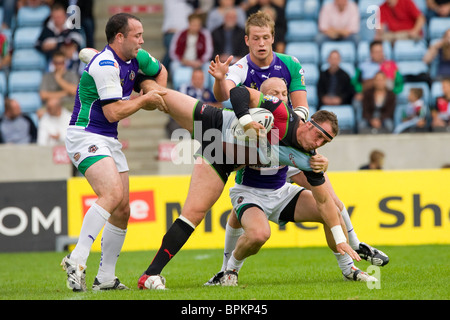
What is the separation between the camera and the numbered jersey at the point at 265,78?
25.7 ft

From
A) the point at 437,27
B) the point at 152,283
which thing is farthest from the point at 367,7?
the point at 152,283

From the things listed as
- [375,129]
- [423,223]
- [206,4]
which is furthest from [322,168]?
[206,4]

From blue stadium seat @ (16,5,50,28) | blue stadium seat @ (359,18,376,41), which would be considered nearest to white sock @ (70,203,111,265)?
blue stadium seat @ (359,18,376,41)

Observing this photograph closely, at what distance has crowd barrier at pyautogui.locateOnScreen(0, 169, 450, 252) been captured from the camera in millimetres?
11672

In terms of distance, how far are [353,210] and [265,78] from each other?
4.42 meters

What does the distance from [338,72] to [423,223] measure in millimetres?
3710

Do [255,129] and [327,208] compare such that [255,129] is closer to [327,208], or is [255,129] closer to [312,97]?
[327,208]

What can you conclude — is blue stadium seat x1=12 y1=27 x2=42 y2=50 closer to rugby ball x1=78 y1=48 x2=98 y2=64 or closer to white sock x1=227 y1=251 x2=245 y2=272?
rugby ball x1=78 y1=48 x2=98 y2=64

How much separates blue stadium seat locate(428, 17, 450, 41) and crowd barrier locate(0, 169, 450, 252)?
4.64 meters

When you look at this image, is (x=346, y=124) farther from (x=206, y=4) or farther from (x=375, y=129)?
(x=206, y=4)

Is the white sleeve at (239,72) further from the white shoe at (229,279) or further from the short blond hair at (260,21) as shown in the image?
the white shoe at (229,279)

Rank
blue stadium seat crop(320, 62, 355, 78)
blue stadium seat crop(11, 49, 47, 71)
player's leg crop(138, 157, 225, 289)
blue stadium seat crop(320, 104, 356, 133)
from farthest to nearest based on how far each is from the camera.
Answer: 1. blue stadium seat crop(11, 49, 47, 71)
2. blue stadium seat crop(320, 62, 355, 78)
3. blue stadium seat crop(320, 104, 356, 133)
4. player's leg crop(138, 157, 225, 289)

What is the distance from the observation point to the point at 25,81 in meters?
15.7

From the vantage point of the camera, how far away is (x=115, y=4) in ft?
55.8
